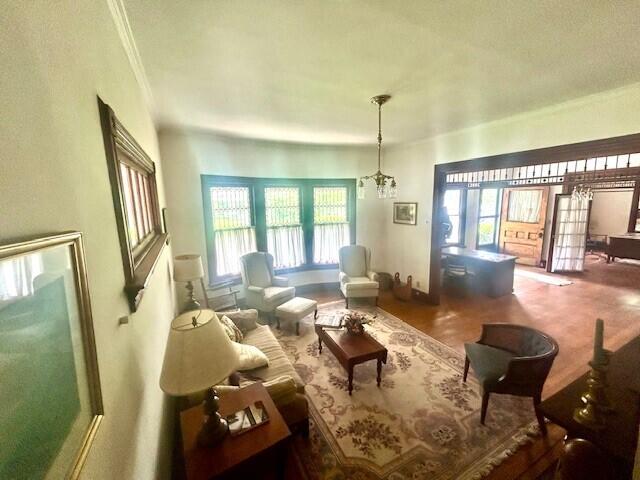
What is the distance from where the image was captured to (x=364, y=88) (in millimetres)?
2443

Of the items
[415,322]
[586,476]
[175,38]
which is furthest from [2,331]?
[415,322]

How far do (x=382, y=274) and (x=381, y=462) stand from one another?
374 centimetres

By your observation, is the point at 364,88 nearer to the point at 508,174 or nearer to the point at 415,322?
the point at 415,322

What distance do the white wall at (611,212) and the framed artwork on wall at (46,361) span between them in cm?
1101

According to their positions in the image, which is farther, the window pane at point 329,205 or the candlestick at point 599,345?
the window pane at point 329,205

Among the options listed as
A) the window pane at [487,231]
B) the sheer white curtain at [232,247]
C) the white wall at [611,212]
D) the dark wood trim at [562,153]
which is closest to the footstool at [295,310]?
the sheer white curtain at [232,247]

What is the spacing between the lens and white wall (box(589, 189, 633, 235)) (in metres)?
7.77

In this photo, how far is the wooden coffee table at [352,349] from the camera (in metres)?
2.58

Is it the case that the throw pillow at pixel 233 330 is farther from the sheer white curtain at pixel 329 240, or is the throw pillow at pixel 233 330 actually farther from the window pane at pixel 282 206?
the sheer white curtain at pixel 329 240

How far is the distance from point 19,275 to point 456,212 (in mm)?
8039

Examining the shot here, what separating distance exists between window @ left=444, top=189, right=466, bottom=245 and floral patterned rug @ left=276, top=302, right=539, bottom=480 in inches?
189

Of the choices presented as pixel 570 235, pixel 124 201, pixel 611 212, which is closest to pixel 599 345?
pixel 124 201

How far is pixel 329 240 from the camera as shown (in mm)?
5453

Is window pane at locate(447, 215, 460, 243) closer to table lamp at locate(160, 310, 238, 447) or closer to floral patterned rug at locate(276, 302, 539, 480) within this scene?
floral patterned rug at locate(276, 302, 539, 480)
